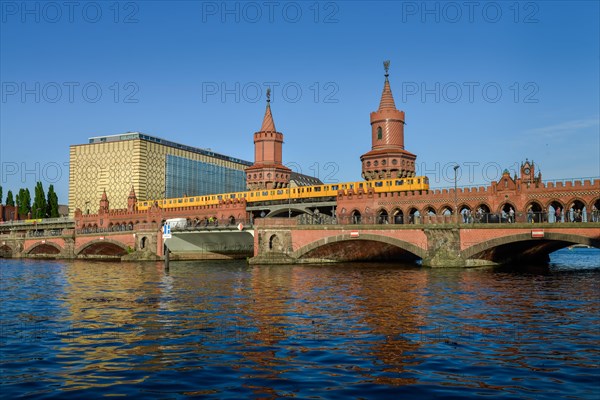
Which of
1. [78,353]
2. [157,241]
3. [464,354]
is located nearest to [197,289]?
[78,353]

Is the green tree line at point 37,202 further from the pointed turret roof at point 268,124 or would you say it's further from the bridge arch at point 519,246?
the bridge arch at point 519,246

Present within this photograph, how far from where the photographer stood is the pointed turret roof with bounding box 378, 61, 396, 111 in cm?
8488

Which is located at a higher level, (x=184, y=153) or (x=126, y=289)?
(x=184, y=153)

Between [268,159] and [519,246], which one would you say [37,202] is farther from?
[519,246]

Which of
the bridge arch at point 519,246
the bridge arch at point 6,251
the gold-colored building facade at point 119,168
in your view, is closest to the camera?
the bridge arch at point 519,246

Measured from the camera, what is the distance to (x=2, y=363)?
49.4 ft

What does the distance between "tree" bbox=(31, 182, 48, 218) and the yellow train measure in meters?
51.5

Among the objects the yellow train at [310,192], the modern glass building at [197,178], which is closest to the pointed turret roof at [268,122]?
the yellow train at [310,192]

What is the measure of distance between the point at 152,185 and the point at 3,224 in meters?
36.2

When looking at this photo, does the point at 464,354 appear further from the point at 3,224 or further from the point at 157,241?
the point at 3,224

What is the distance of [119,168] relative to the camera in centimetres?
13262

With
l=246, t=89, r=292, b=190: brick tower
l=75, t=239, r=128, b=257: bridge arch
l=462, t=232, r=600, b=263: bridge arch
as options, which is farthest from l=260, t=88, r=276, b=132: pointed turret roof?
l=462, t=232, r=600, b=263: bridge arch

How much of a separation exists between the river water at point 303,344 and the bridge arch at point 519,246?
13.9 meters

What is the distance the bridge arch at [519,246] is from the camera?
44.8 metres
